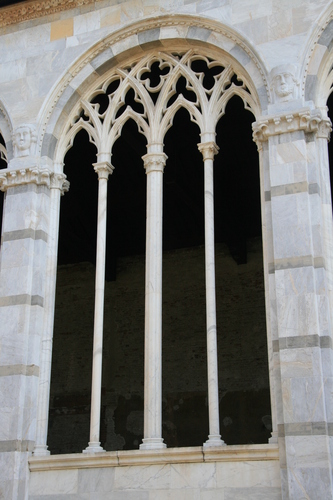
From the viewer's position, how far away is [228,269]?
17578 mm

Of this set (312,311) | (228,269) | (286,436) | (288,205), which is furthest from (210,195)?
(228,269)

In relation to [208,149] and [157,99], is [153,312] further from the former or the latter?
[157,99]

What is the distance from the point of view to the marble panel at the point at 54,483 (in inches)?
340

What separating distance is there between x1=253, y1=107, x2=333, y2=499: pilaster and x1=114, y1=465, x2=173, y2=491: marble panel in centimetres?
144

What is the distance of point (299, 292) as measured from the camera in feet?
27.3

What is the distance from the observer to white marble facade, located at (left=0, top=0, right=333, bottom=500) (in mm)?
7996

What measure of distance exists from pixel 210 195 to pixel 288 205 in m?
1.09

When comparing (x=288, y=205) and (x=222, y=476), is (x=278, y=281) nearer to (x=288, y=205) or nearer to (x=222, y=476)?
(x=288, y=205)

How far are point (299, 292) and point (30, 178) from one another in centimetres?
444

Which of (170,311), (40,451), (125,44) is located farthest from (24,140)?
(170,311)

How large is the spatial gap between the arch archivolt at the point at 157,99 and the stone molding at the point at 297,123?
0.58 m

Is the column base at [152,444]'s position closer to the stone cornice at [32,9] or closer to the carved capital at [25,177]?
the carved capital at [25,177]

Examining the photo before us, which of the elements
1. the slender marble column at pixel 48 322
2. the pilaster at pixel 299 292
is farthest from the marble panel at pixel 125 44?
the pilaster at pixel 299 292

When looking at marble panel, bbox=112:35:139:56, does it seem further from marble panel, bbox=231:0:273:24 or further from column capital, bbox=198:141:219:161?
column capital, bbox=198:141:219:161
